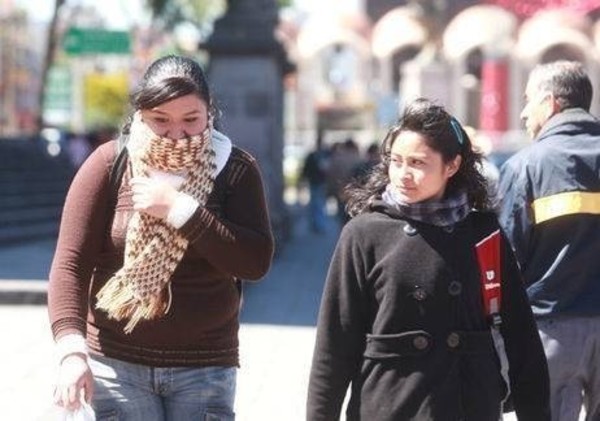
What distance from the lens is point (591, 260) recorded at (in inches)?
223

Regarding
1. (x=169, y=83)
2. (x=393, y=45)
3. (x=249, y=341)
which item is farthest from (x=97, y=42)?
(x=169, y=83)

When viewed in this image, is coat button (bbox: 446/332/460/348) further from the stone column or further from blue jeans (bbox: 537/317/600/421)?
the stone column

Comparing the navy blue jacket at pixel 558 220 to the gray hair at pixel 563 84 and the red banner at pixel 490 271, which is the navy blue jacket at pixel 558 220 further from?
the red banner at pixel 490 271

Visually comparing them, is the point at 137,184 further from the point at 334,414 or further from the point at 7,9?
the point at 7,9

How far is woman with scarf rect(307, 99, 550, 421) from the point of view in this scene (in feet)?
13.2

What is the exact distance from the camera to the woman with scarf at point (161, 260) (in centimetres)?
396

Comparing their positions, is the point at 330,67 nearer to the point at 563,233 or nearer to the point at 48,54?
the point at 48,54

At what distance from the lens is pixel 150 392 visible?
4.09 metres

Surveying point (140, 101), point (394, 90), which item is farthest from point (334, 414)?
point (394, 90)

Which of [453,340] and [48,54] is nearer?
[453,340]

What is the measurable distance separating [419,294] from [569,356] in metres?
1.86

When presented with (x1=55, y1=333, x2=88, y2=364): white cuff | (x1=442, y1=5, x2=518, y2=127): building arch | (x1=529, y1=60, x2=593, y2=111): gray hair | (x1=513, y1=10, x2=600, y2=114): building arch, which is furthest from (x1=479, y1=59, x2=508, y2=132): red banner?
(x1=55, y1=333, x2=88, y2=364): white cuff

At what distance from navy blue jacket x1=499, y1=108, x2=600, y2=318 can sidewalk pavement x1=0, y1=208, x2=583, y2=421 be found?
2632 mm

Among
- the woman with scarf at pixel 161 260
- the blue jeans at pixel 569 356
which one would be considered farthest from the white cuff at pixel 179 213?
the blue jeans at pixel 569 356
